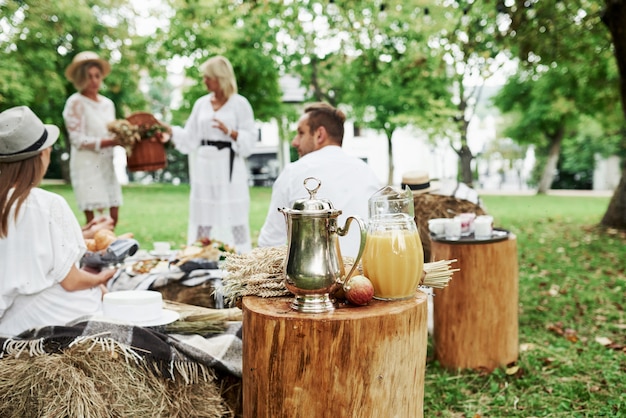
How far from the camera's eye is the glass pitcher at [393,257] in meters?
2.15

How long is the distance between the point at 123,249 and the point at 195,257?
2.36ft

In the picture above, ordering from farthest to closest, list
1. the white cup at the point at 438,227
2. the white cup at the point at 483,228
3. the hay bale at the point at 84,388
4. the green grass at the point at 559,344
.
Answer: the white cup at the point at 438,227 → the white cup at the point at 483,228 → the green grass at the point at 559,344 → the hay bale at the point at 84,388

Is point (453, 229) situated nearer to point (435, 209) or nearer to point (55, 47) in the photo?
point (435, 209)

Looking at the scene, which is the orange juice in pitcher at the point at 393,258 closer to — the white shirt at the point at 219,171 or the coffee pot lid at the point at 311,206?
the coffee pot lid at the point at 311,206

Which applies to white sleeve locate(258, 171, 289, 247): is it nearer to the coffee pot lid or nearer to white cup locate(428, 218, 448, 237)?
white cup locate(428, 218, 448, 237)

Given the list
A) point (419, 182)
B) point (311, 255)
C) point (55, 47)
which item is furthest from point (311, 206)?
point (55, 47)

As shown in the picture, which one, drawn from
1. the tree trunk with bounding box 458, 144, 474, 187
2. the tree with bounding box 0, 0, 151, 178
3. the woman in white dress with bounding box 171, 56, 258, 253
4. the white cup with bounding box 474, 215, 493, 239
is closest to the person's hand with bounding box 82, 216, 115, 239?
the woman in white dress with bounding box 171, 56, 258, 253

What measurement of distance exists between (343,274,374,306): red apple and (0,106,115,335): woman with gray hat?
56.7 inches

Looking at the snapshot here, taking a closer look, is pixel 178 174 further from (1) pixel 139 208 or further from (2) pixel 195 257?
(2) pixel 195 257

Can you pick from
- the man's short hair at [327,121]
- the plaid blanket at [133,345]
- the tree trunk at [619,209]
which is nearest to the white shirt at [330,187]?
the man's short hair at [327,121]

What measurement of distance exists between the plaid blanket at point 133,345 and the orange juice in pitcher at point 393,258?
967 millimetres

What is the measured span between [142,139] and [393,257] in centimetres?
425

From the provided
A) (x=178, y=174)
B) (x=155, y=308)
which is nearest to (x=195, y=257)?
(x=155, y=308)

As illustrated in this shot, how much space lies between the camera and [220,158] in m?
6.39
